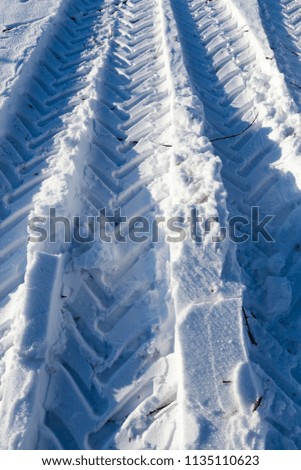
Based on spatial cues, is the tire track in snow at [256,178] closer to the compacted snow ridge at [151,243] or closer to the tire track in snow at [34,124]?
the compacted snow ridge at [151,243]

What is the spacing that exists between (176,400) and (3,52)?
3.16m

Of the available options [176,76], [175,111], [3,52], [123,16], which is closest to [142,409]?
[175,111]

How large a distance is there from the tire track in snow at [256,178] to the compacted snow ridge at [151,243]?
0.4 inches

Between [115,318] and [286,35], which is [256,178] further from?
[286,35]

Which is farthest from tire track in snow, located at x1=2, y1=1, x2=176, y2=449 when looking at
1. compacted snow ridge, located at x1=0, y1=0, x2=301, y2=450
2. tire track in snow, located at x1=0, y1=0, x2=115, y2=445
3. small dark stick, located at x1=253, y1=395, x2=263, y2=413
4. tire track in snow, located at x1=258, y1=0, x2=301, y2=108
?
tire track in snow, located at x1=258, y1=0, x2=301, y2=108

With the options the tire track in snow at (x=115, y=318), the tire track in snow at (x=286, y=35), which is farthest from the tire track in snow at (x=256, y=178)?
the tire track in snow at (x=115, y=318)

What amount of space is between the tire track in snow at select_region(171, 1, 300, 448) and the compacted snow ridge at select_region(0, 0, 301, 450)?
0.04 feet

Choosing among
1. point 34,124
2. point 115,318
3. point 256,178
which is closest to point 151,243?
point 115,318

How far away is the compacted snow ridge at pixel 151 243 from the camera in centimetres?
201

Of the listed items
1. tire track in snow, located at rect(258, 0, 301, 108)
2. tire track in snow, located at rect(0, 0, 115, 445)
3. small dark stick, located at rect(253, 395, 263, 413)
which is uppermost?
tire track in snow, located at rect(0, 0, 115, 445)

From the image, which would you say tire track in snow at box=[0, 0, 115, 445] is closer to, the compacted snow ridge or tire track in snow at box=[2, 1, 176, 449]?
the compacted snow ridge

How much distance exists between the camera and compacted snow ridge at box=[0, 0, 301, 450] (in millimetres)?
2014

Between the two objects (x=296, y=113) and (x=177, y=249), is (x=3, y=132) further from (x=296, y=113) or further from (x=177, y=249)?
(x=296, y=113)

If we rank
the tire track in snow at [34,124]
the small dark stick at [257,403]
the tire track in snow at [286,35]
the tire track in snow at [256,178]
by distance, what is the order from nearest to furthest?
the small dark stick at [257,403] → the tire track in snow at [256,178] → the tire track in snow at [34,124] → the tire track in snow at [286,35]
